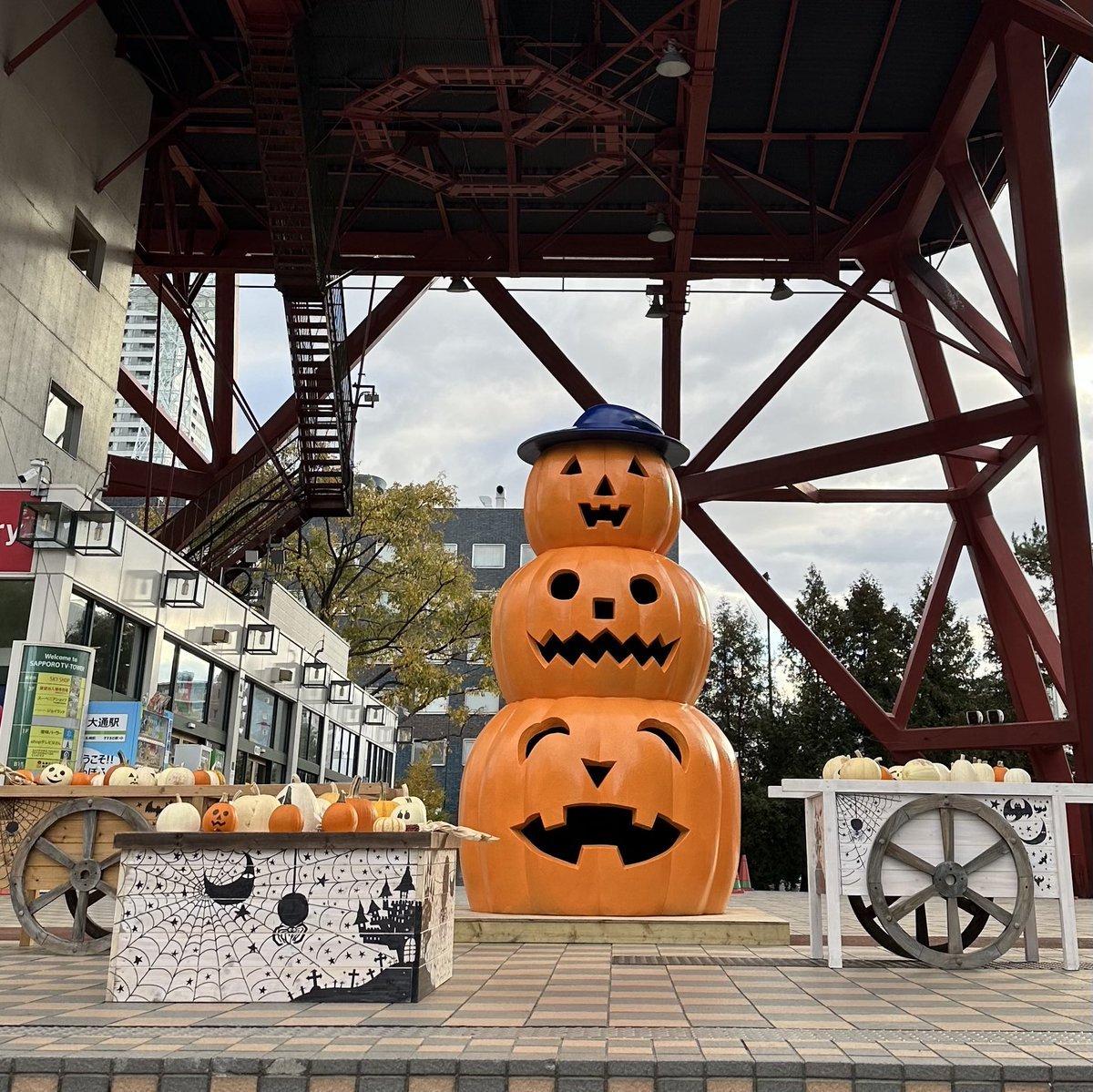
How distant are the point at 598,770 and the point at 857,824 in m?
2.72

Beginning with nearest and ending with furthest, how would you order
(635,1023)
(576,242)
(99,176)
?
(635,1023)
(99,176)
(576,242)

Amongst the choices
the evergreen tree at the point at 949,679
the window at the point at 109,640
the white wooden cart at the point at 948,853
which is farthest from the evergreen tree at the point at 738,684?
the white wooden cart at the point at 948,853

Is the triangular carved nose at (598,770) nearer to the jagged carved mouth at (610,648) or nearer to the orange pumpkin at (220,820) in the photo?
the jagged carved mouth at (610,648)

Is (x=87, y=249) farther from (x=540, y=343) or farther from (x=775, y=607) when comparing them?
(x=775, y=607)

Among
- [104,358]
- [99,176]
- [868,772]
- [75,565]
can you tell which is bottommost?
[868,772]

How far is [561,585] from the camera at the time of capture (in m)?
10.5

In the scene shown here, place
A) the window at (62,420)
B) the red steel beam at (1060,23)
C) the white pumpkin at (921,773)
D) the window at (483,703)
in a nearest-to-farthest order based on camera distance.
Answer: the white pumpkin at (921,773)
the red steel beam at (1060,23)
the window at (62,420)
the window at (483,703)

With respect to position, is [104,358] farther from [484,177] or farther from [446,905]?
[446,905]

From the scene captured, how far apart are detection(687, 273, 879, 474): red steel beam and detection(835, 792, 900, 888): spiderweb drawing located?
13548 mm

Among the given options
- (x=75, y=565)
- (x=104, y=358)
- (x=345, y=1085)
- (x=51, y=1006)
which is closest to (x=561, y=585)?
(x=51, y=1006)

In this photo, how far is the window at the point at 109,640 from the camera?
56.9 feet

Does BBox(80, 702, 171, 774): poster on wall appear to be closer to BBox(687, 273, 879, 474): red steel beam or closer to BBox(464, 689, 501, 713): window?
BBox(687, 273, 879, 474): red steel beam

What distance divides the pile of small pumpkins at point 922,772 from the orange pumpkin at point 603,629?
7.41 ft

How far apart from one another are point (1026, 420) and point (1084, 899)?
25.3 ft
